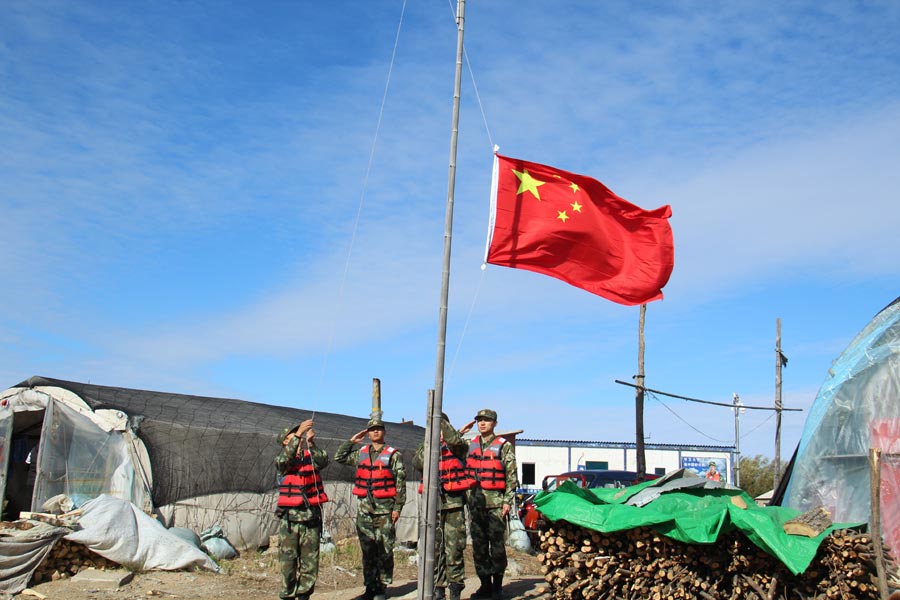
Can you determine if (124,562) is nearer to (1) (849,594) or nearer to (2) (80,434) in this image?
(2) (80,434)

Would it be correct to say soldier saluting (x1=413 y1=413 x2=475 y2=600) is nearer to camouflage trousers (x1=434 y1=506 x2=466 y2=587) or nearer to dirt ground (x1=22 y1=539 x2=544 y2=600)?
camouflage trousers (x1=434 y1=506 x2=466 y2=587)

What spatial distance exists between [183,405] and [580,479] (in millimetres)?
8753

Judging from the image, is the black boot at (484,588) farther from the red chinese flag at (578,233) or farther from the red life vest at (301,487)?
the red chinese flag at (578,233)

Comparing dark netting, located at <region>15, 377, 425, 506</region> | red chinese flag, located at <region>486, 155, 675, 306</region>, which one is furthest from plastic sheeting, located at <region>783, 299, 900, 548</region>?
dark netting, located at <region>15, 377, 425, 506</region>

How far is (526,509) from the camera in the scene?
1830 centimetres

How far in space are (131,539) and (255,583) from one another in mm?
1796

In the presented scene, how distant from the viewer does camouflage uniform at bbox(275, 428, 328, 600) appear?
9.59 m

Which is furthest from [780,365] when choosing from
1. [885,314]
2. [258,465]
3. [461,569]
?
[461,569]

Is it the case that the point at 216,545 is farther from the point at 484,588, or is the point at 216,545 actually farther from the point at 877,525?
the point at 877,525

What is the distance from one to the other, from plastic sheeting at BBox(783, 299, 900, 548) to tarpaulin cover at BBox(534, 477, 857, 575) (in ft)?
8.67

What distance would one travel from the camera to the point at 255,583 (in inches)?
468

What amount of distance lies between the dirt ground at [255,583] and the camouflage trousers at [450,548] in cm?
89

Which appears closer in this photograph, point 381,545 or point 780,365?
point 381,545

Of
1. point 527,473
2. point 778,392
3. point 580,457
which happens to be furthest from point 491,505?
point 580,457
